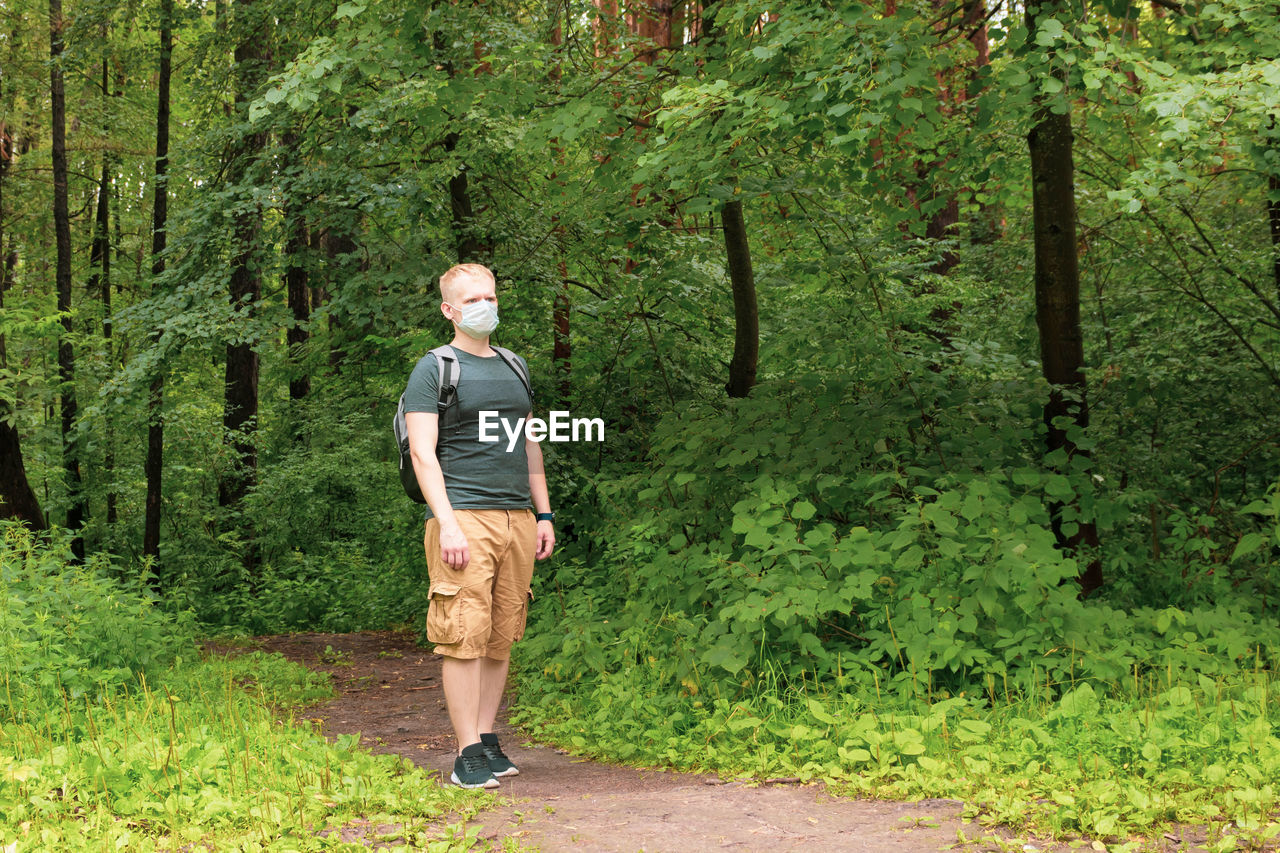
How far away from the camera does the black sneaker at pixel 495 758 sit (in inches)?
166

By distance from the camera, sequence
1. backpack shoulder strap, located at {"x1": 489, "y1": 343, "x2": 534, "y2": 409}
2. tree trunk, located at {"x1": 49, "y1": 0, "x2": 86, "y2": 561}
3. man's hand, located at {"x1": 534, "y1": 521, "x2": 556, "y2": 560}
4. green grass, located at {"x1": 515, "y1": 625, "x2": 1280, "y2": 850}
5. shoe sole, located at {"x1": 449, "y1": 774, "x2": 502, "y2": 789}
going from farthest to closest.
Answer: tree trunk, located at {"x1": 49, "y1": 0, "x2": 86, "y2": 561}
man's hand, located at {"x1": 534, "y1": 521, "x2": 556, "y2": 560}
backpack shoulder strap, located at {"x1": 489, "y1": 343, "x2": 534, "y2": 409}
shoe sole, located at {"x1": 449, "y1": 774, "x2": 502, "y2": 789}
green grass, located at {"x1": 515, "y1": 625, "x2": 1280, "y2": 850}

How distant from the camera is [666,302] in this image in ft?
29.5

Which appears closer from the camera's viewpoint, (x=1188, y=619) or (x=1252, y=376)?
(x=1188, y=619)

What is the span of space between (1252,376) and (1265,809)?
5496 millimetres

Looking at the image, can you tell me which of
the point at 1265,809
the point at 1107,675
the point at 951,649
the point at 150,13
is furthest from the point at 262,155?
the point at 1265,809

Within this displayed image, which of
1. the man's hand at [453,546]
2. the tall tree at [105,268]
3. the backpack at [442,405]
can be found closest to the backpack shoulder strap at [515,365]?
the backpack at [442,405]

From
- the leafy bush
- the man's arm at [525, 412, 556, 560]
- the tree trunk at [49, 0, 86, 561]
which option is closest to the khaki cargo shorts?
the man's arm at [525, 412, 556, 560]

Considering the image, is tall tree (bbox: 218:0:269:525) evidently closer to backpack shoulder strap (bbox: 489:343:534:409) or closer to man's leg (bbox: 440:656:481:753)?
backpack shoulder strap (bbox: 489:343:534:409)

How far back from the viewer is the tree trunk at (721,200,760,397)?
851cm

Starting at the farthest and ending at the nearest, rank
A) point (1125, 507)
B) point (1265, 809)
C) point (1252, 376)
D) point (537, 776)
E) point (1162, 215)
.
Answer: point (1162, 215), point (1252, 376), point (1125, 507), point (537, 776), point (1265, 809)

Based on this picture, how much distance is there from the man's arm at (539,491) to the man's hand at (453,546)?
1.61 feet

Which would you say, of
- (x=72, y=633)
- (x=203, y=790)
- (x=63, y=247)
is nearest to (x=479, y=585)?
(x=203, y=790)

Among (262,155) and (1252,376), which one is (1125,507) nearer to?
(1252,376)

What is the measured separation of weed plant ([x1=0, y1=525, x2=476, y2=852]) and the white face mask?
68.2 inches
